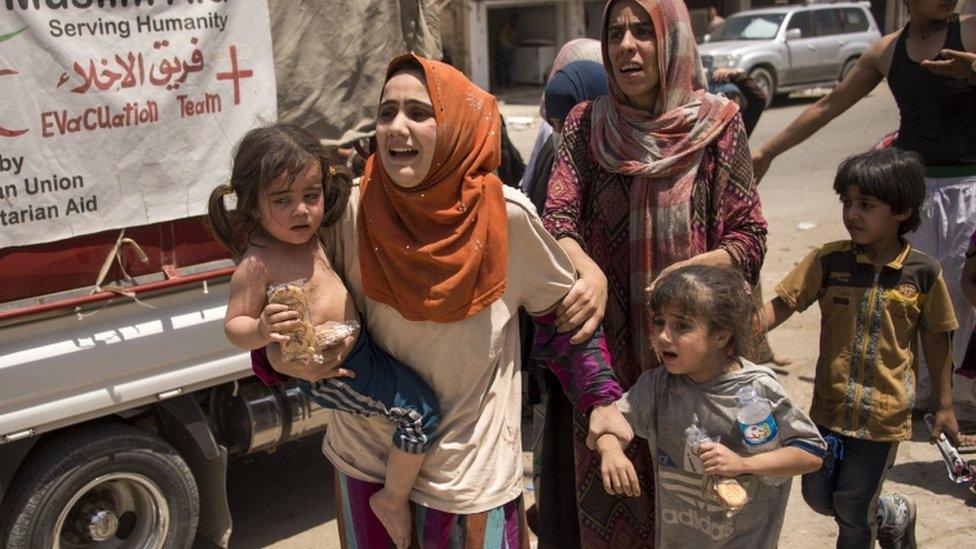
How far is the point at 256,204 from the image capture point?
2051mm

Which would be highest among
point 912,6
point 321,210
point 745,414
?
point 912,6

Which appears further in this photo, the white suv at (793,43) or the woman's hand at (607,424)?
the white suv at (793,43)

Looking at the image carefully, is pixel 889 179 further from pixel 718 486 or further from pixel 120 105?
pixel 120 105

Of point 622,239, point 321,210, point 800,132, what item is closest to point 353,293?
point 321,210

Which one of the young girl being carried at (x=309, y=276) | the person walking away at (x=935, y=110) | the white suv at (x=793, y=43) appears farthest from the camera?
the white suv at (x=793, y=43)

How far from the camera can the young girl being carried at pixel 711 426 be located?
2.32 meters

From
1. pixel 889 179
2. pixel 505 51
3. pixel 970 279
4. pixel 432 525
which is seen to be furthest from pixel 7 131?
pixel 505 51

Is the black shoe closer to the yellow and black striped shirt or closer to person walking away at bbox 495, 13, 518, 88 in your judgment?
the yellow and black striped shirt

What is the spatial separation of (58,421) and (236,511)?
4.29 feet

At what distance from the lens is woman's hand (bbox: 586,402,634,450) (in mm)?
2258

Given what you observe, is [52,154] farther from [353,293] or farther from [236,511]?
[236,511]

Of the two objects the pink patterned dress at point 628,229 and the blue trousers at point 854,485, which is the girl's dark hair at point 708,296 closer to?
the pink patterned dress at point 628,229

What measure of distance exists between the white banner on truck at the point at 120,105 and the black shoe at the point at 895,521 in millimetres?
2441

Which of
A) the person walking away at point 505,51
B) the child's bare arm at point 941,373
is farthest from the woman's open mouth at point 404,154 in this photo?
the person walking away at point 505,51
